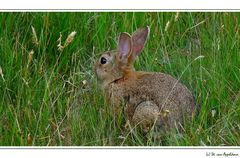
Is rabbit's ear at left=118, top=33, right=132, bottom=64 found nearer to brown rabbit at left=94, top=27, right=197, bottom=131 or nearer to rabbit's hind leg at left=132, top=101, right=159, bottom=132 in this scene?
brown rabbit at left=94, top=27, right=197, bottom=131

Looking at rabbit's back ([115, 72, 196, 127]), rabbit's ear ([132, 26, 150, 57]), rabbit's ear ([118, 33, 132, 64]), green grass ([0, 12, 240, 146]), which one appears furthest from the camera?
rabbit's ear ([132, 26, 150, 57])

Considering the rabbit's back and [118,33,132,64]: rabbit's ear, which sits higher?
[118,33,132,64]: rabbit's ear

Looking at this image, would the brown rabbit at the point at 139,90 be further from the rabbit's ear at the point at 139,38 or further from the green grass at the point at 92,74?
the green grass at the point at 92,74

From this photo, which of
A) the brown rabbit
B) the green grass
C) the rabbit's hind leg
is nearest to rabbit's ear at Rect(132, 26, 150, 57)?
the brown rabbit

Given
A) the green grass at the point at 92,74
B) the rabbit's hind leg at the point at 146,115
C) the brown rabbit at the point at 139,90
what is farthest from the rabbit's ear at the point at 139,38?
the rabbit's hind leg at the point at 146,115

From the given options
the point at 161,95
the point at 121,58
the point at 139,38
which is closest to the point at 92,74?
the point at 121,58

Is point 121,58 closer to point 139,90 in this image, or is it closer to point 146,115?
point 139,90

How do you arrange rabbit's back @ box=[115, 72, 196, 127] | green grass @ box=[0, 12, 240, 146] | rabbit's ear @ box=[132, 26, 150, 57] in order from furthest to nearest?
rabbit's ear @ box=[132, 26, 150, 57] → rabbit's back @ box=[115, 72, 196, 127] → green grass @ box=[0, 12, 240, 146]
